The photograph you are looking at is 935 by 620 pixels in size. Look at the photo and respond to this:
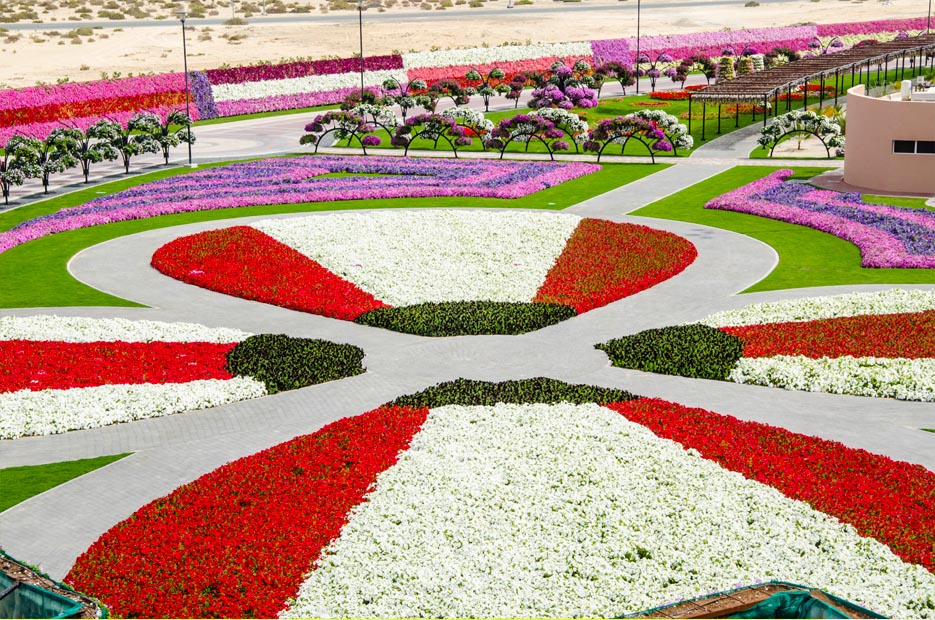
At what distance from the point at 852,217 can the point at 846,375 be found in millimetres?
18396

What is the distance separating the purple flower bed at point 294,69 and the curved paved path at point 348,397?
4814cm

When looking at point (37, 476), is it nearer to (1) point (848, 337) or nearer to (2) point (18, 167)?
(1) point (848, 337)

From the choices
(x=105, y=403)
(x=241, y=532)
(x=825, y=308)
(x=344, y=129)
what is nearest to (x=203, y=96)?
(x=344, y=129)

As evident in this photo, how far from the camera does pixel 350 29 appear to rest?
132 m


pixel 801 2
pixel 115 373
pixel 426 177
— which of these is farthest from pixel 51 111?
pixel 801 2

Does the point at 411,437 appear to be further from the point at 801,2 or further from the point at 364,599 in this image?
the point at 801,2

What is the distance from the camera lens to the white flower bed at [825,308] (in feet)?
98.7

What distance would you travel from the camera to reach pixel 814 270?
35.8 m

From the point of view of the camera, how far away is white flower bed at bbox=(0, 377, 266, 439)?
23836mm

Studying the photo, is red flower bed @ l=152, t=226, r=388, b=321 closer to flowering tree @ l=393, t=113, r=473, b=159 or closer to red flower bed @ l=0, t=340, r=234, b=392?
red flower bed @ l=0, t=340, r=234, b=392

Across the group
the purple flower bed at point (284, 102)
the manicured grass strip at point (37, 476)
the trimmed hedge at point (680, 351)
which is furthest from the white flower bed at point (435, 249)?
the purple flower bed at point (284, 102)

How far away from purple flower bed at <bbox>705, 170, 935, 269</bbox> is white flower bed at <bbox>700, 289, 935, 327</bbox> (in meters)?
4.62

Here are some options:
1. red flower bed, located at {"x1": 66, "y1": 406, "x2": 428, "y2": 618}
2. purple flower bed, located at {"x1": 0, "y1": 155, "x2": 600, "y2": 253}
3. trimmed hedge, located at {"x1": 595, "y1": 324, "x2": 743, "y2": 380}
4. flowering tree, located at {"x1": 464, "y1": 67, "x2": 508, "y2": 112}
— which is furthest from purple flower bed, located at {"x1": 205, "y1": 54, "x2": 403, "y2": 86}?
red flower bed, located at {"x1": 66, "y1": 406, "x2": 428, "y2": 618}

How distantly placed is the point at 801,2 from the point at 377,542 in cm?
16377
